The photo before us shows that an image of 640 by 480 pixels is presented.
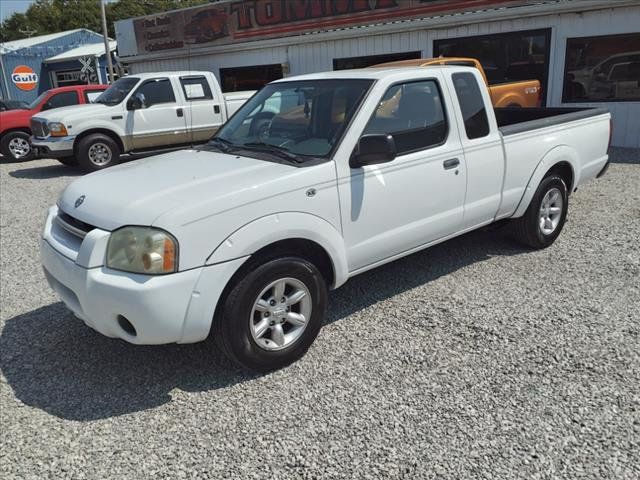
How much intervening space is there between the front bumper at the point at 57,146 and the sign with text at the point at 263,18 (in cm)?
774

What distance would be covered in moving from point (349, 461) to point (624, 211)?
5581 mm

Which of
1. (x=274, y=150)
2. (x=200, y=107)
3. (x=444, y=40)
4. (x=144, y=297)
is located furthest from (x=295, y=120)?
(x=444, y=40)

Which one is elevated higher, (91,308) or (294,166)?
(294,166)

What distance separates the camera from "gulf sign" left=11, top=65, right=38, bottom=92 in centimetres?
3288

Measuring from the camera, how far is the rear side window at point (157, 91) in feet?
36.8

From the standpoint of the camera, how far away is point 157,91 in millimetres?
11320

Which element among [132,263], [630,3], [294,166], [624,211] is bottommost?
[624,211]

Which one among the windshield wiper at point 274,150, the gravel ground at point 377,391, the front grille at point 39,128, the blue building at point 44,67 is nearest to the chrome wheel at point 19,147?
the front grille at point 39,128

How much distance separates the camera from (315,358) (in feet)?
11.9

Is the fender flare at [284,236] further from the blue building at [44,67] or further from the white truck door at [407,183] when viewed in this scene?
the blue building at [44,67]

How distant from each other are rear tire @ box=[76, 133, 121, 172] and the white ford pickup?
7.35m

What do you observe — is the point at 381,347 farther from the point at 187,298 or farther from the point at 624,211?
the point at 624,211

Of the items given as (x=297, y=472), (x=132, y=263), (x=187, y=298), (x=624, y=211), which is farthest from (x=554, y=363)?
(x=624, y=211)

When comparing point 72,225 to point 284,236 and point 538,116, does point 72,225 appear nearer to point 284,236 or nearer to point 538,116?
point 284,236
